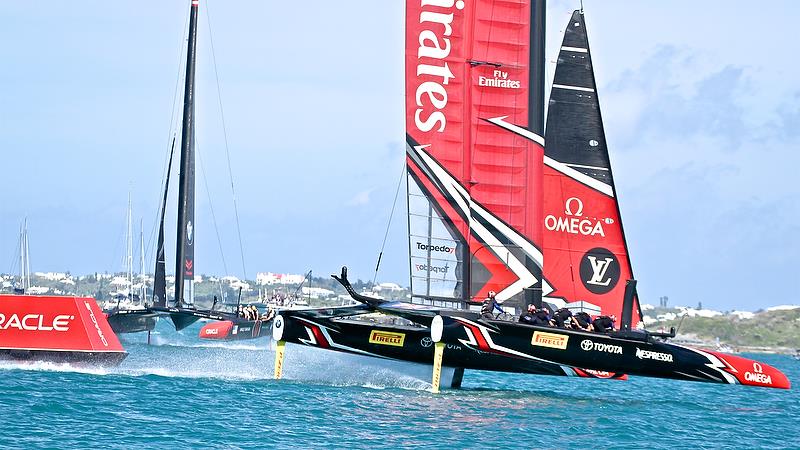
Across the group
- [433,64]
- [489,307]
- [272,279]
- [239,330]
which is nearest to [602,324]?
[489,307]

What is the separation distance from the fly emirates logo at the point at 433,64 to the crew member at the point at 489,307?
3191mm

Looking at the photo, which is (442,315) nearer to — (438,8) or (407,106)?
(407,106)

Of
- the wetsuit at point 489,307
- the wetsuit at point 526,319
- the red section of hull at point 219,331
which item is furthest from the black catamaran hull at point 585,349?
the red section of hull at point 219,331

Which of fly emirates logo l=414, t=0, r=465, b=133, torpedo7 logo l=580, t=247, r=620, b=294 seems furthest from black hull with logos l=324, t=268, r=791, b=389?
torpedo7 logo l=580, t=247, r=620, b=294

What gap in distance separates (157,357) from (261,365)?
4976 mm

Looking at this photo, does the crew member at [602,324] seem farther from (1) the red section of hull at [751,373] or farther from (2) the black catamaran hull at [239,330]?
(2) the black catamaran hull at [239,330]

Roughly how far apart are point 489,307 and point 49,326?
24.0 feet

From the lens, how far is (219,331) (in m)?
43.7

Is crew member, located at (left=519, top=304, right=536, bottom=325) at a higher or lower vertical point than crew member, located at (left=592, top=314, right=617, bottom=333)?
higher

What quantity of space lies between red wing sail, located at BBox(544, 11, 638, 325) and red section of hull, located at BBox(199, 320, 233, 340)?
1897cm

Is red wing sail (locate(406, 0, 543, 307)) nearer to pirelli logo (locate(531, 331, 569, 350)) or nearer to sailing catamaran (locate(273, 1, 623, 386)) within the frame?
sailing catamaran (locate(273, 1, 623, 386))

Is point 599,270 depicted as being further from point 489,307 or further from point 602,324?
point 489,307

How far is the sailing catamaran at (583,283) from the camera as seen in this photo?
849 inches

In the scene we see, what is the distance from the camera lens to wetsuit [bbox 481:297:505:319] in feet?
72.8
